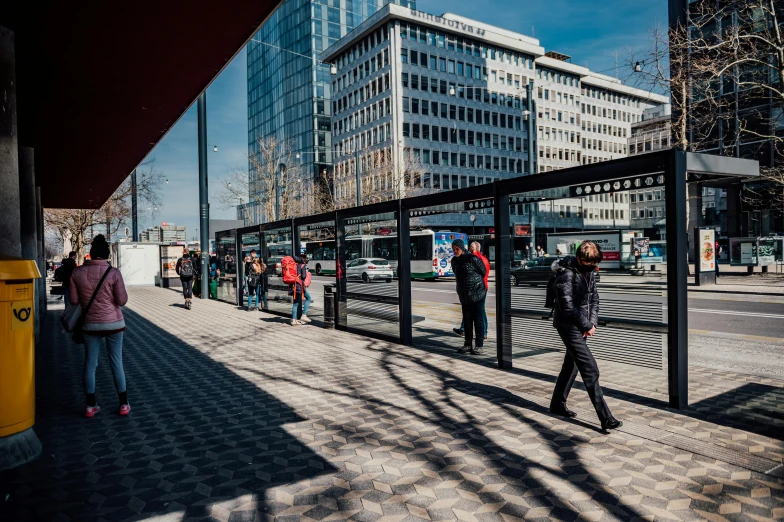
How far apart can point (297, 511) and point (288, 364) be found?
4.89 meters

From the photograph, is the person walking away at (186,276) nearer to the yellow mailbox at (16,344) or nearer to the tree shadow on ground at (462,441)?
the tree shadow on ground at (462,441)

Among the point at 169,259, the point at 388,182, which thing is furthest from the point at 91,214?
the point at 388,182

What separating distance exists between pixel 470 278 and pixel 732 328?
20.0ft

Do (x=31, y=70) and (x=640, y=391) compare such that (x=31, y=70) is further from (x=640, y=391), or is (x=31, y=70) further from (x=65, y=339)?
(x=640, y=391)

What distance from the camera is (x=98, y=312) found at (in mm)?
5793

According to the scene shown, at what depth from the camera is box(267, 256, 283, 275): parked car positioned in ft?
52.2

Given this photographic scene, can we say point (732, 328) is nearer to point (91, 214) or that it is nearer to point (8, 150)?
point (8, 150)

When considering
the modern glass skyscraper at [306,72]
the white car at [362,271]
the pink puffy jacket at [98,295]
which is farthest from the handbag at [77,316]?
the modern glass skyscraper at [306,72]

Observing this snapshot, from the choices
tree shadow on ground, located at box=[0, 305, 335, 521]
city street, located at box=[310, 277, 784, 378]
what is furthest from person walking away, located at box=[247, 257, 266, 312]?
tree shadow on ground, located at box=[0, 305, 335, 521]

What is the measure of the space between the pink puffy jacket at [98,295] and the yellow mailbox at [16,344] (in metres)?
1.13

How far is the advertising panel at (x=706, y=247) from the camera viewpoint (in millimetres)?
21922

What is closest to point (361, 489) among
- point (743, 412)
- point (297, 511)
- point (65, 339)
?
point (297, 511)

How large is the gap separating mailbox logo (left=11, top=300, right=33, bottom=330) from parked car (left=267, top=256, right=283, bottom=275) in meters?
11.2

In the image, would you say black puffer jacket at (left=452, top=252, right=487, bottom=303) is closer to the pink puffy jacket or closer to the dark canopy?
the dark canopy
